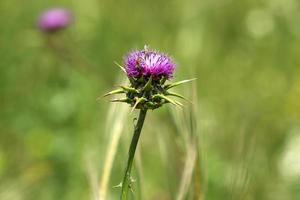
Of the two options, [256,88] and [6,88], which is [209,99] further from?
[6,88]

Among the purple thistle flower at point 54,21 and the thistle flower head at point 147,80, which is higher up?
the purple thistle flower at point 54,21

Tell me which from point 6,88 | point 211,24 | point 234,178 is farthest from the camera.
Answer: point 211,24

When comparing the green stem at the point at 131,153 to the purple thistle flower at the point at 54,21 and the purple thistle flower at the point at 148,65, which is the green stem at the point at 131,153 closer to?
the purple thistle flower at the point at 148,65

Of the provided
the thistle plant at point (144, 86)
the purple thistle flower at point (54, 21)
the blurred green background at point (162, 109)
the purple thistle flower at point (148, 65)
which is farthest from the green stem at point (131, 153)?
the purple thistle flower at point (54, 21)

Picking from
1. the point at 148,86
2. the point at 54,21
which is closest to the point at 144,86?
the point at 148,86

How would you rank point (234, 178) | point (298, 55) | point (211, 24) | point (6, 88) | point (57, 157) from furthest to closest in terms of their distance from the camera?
point (211, 24) → point (298, 55) → point (6, 88) → point (57, 157) → point (234, 178)

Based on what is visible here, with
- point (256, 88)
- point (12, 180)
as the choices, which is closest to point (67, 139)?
point (12, 180)
